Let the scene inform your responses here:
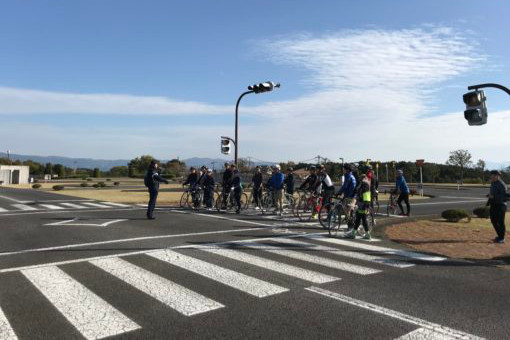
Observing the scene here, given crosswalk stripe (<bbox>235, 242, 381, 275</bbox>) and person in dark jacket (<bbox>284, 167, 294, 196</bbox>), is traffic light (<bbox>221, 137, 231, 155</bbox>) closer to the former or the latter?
person in dark jacket (<bbox>284, 167, 294, 196</bbox>)

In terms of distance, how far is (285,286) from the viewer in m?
5.64

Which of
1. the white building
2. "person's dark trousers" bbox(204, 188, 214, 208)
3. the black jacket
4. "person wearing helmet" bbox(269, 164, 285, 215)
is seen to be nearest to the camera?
the black jacket

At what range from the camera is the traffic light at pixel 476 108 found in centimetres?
884

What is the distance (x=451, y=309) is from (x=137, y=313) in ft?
12.4

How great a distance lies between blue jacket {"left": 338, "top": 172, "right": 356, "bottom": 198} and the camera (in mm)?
10953

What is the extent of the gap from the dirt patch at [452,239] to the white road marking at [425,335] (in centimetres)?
466

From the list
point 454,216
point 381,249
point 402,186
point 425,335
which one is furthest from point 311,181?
point 425,335

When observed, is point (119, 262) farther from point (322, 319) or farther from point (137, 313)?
point (322, 319)

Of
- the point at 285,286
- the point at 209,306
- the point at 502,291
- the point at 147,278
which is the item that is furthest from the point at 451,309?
the point at 147,278

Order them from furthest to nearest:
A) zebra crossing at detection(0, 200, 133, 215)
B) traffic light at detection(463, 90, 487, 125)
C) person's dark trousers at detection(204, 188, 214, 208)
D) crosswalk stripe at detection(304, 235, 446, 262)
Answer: person's dark trousers at detection(204, 188, 214, 208) < zebra crossing at detection(0, 200, 133, 215) < traffic light at detection(463, 90, 487, 125) < crosswalk stripe at detection(304, 235, 446, 262)

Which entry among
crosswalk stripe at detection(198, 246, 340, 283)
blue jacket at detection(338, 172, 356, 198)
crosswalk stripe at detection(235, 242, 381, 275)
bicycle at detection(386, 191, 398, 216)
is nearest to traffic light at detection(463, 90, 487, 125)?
blue jacket at detection(338, 172, 356, 198)

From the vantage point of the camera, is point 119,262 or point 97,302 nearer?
point 97,302

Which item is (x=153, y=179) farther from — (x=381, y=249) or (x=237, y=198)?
(x=381, y=249)

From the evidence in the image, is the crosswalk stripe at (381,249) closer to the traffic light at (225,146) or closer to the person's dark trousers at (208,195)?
the person's dark trousers at (208,195)
